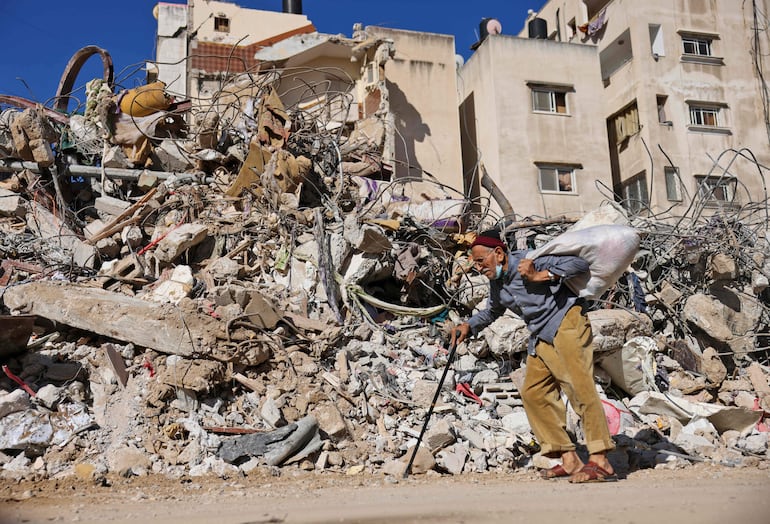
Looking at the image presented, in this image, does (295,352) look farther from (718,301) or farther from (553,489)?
(718,301)

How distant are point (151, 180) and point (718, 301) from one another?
816 cm

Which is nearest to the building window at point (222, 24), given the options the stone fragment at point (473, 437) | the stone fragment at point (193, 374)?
the stone fragment at point (193, 374)

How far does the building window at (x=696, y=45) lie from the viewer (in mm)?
18859

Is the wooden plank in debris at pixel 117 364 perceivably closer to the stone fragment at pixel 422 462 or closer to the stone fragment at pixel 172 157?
the stone fragment at pixel 422 462

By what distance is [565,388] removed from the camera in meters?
3.75

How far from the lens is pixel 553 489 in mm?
3369

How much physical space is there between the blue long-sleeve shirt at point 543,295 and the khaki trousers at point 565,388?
6cm

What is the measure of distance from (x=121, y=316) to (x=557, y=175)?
1449 centimetres

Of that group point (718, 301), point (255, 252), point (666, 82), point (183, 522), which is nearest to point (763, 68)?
point (666, 82)

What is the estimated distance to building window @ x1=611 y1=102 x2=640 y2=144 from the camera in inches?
725

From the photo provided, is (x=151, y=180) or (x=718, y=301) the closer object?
(x=718, y=301)

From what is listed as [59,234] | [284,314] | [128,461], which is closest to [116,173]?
[59,234]

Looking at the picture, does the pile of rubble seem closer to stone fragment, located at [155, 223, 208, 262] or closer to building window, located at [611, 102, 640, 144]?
stone fragment, located at [155, 223, 208, 262]

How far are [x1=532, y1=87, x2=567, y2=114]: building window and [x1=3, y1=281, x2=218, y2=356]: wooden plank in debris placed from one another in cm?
1463
